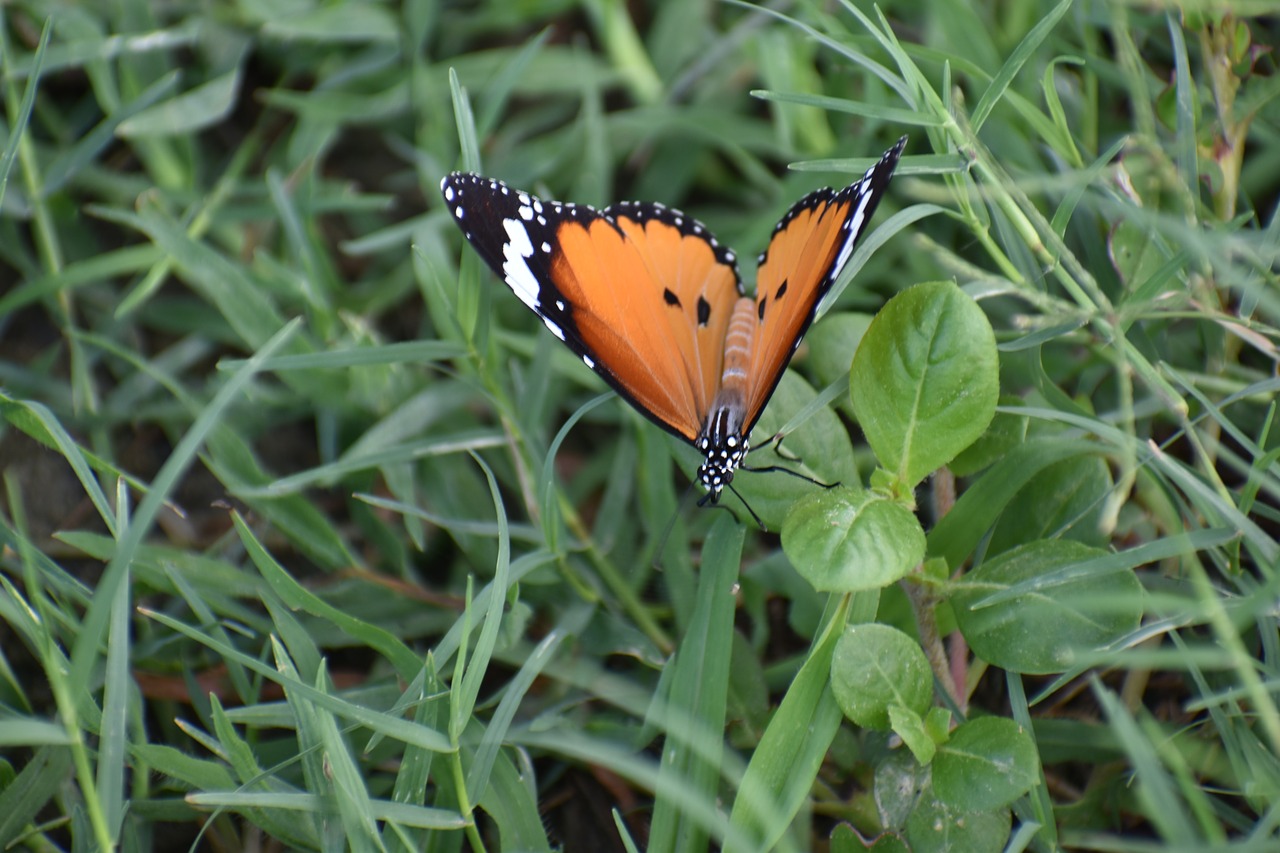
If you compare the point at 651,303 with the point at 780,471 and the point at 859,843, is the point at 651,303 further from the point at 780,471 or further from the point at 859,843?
the point at 859,843

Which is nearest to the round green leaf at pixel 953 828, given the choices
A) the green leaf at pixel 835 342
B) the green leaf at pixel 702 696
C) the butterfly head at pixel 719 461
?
the green leaf at pixel 702 696

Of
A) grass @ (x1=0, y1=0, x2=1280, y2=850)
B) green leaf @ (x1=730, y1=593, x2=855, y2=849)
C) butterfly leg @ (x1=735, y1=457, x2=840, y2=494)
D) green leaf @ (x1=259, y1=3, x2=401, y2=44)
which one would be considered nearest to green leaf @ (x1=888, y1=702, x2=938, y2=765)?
grass @ (x1=0, y1=0, x2=1280, y2=850)

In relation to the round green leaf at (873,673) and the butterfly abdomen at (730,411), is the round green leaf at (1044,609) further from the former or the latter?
the butterfly abdomen at (730,411)

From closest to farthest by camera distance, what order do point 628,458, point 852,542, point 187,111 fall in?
1. point 852,542
2. point 628,458
3. point 187,111

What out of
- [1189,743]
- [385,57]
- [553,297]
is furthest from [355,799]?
[385,57]

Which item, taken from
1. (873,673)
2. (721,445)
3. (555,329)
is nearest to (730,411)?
(721,445)
